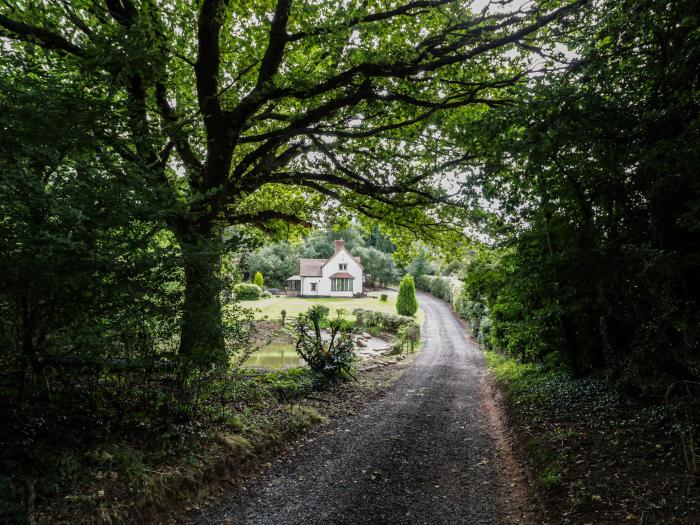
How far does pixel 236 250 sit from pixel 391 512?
11.7 ft

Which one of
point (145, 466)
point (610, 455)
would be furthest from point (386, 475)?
point (145, 466)

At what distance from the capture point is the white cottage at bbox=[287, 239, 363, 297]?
49.3 metres

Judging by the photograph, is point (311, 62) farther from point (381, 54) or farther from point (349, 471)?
point (349, 471)

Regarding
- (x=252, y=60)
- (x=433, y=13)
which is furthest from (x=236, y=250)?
(x=433, y=13)

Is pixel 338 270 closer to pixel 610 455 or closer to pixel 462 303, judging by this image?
pixel 462 303

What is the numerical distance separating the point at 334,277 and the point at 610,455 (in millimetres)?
44837

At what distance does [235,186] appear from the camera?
25.4 ft

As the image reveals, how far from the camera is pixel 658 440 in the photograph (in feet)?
15.0

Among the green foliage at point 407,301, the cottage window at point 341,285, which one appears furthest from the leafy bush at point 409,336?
the cottage window at point 341,285

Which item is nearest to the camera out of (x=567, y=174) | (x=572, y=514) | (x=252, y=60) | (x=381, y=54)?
Answer: (x=572, y=514)

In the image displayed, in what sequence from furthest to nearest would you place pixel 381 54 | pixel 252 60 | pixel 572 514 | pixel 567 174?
pixel 252 60, pixel 381 54, pixel 567 174, pixel 572 514

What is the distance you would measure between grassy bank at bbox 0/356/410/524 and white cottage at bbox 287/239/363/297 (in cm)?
4227

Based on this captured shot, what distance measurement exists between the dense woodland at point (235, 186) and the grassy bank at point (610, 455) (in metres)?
0.46

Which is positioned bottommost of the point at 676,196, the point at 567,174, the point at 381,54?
the point at 676,196
